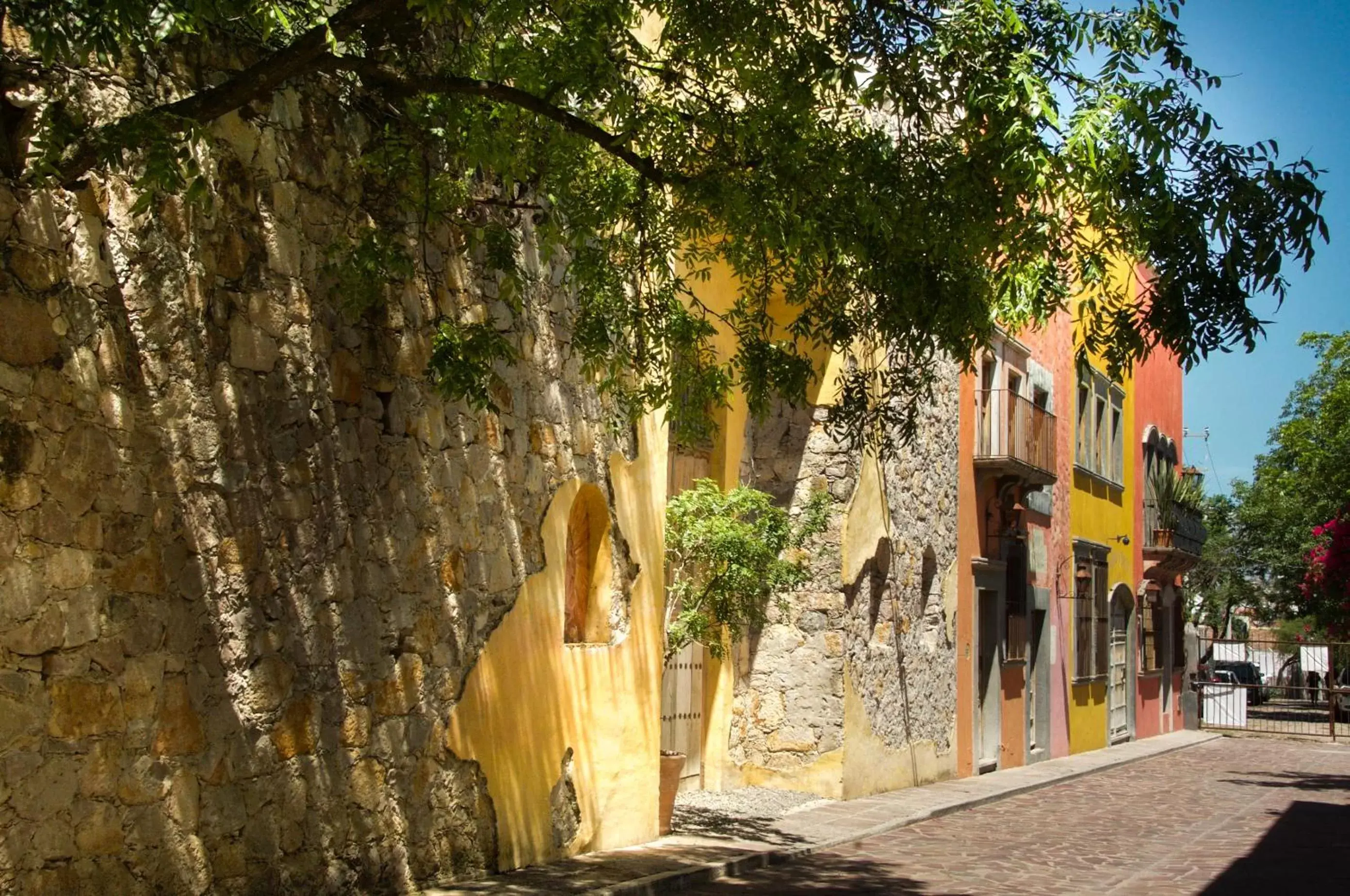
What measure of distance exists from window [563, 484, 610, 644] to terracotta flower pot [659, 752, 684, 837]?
1.58 meters

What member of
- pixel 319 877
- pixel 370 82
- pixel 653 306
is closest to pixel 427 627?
pixel 319 877

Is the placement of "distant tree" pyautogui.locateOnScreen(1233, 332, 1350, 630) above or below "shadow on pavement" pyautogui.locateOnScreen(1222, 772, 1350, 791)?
above

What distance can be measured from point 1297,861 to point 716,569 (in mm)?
5145

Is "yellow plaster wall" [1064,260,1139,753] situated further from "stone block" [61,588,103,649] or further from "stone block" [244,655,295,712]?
"stone block" [61,588,103,649]

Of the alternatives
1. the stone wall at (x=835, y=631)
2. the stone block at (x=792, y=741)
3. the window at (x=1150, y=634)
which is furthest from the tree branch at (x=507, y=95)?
the window at (x=1150, y=634)

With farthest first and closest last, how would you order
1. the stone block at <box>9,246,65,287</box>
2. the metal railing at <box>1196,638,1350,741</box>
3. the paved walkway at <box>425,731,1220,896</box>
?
the metal railing at <box>1196,638,1350,741</box>
the paved walkway at <box>425,731,1220,896</box>
the stone block at <box>9,246,65,287</box>

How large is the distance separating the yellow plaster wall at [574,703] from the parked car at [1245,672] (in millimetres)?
40016

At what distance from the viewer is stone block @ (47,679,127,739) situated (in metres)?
5.86

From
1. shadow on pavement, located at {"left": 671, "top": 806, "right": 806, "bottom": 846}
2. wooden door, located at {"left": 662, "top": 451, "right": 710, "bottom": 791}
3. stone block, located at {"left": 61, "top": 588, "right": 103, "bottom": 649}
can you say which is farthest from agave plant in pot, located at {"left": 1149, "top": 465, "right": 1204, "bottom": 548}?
stone block, located at {"left": 61, "top": 588, "right": 103, "bottom": 649}

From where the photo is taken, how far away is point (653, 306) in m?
9.23

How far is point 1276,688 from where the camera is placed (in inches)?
1158

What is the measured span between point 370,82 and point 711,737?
9.24m

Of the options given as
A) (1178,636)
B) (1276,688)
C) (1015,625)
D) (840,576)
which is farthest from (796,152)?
(1178,636)

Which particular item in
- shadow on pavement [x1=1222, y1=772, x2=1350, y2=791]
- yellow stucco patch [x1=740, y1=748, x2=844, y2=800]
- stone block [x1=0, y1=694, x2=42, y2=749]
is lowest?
shadow on pavement [x1=1222, y1=772, x2=1350, y2=791]
